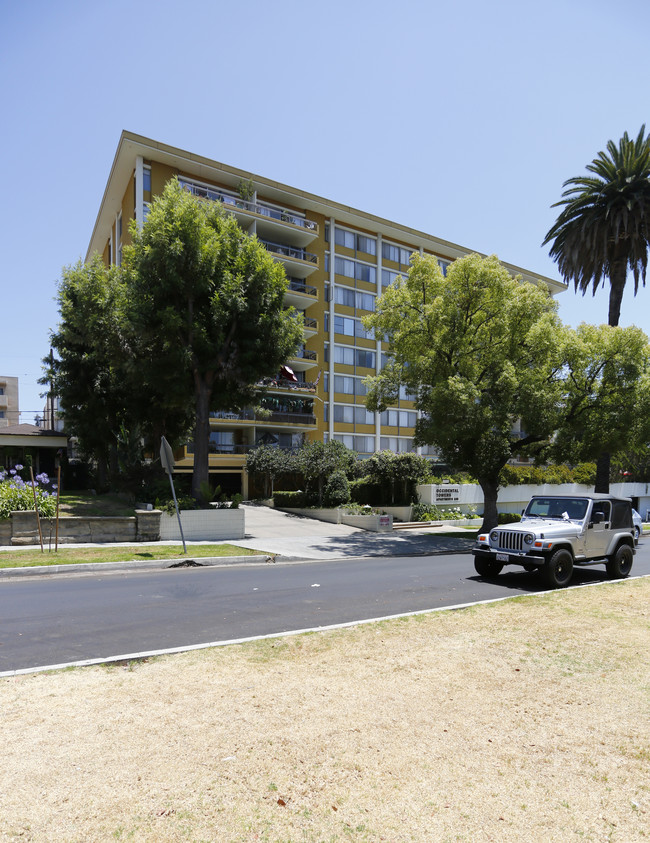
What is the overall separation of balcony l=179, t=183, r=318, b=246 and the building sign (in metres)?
21.9

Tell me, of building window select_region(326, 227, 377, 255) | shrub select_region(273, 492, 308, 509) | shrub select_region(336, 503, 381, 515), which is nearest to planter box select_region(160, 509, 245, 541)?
shrub select_region(336, 503, 381, 515)

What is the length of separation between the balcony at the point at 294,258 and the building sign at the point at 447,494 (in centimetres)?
1961

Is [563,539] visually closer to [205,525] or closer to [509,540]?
[509,540]

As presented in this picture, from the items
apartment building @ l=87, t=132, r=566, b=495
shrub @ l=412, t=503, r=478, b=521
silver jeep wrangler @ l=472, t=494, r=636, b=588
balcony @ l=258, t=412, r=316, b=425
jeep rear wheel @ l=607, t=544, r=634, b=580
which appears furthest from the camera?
balcony @ l=258, t=412, r=316, b=425

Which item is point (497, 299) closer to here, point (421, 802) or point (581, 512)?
point (581, 512)

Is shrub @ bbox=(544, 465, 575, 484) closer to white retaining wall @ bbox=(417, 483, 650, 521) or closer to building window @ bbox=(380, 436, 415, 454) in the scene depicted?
white retaining wall @ bbox=(417, 483, 650, 521)

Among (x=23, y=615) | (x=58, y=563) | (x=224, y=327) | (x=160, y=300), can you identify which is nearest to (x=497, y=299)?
(x=224, y=327)

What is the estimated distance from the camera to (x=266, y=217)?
4066 centimetres

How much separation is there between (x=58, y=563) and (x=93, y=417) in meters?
17.4

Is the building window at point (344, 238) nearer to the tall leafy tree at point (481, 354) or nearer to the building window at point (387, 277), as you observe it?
the building window at point (387, 277)

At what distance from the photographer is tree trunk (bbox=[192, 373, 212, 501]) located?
22609mm

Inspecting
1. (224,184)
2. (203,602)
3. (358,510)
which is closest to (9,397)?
(224,184)

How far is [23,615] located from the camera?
8.59 m

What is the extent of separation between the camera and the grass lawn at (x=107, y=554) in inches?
534
